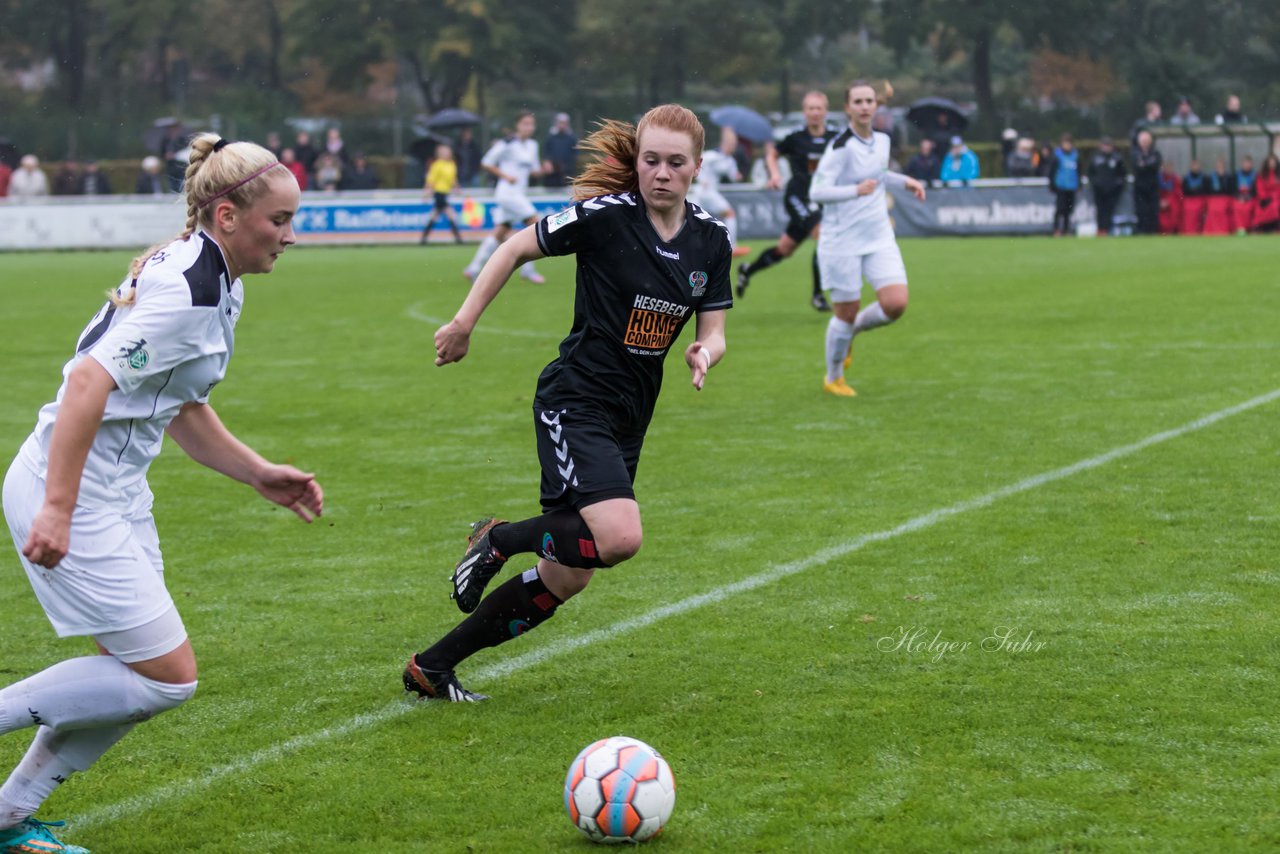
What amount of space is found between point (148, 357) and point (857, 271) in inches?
324

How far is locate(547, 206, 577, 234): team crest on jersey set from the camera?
16.6 feet

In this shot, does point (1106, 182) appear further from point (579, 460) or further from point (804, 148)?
point (579, 460)

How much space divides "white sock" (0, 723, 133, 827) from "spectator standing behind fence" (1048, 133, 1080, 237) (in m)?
27.9

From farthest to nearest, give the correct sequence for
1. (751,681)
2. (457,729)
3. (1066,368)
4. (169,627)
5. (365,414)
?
(1066,368) → (365,414) → (751,681) → (457,729) → (169,627)

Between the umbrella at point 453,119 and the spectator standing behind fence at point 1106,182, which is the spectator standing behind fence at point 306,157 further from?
the spectator standing behind fence at point 1106,182

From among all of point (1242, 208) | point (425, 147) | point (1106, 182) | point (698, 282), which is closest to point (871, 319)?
point (698, 282)

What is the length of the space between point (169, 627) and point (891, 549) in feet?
12.4

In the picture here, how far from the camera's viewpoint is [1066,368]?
1236cm

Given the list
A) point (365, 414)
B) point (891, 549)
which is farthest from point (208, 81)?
point (891, 549)

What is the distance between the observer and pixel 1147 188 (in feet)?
101

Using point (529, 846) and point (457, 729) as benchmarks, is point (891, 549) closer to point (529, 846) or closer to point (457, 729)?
point (457, 729)

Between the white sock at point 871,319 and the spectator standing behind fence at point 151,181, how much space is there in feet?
92.8

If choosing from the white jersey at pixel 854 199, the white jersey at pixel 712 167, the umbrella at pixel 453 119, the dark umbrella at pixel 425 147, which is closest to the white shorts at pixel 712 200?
the white jersey at pixel 712 167

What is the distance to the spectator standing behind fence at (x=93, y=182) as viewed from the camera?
36469mm
